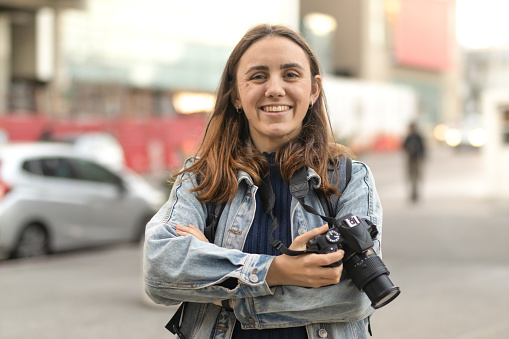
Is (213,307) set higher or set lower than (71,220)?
higher

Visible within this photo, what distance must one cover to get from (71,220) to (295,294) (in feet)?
28.6

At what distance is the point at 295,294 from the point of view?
2.04 meters

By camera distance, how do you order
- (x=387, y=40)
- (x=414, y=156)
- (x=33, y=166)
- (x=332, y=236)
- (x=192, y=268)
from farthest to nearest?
(x=387, y=40) < (x=414, y=156) < (x=33, y=166) < (x=192, y=268) < (x=332, y=236)

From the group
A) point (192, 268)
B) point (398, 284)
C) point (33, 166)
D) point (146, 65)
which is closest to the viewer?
point (192, 268)

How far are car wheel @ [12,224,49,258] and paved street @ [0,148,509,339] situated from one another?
5.7 inches

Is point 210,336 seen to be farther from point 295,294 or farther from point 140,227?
point 140,227

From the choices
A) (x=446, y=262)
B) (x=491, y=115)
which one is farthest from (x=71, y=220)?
(x=491, y=115)

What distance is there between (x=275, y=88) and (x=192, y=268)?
0.61 metres

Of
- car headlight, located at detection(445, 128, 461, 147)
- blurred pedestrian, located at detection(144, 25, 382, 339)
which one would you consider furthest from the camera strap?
car headlight, located at detection(445, 128, 461, 147)

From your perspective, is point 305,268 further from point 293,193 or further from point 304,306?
point 293,193

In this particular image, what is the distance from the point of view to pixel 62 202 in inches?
400

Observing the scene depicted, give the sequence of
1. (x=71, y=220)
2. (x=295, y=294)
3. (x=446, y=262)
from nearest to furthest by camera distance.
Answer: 1. (x=295, y=294)
2. (x=446, y=262)
3. (x=71, y=220)

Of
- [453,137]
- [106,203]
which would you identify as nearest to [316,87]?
[106,203]

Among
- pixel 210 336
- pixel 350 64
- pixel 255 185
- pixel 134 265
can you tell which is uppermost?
pixel 350 64
